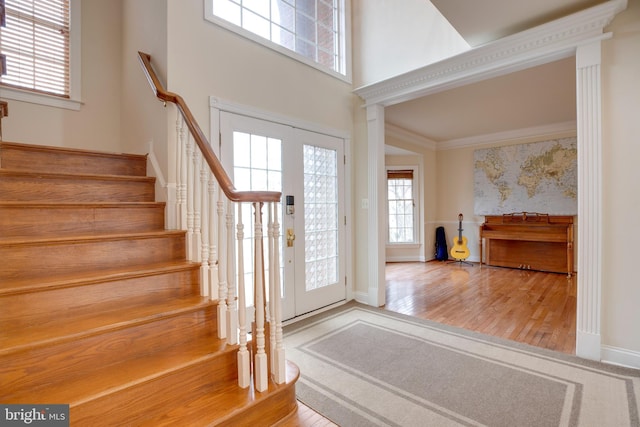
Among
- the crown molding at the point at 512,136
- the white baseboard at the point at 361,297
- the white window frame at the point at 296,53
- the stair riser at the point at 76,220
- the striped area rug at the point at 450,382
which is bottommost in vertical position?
the striped area rug at the point at 450,382

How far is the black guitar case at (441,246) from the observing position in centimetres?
666

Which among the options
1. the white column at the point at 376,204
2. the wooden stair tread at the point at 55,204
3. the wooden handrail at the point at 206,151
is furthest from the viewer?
the white column at the point at 376,204

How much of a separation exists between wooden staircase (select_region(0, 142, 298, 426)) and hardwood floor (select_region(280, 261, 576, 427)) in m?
0.47

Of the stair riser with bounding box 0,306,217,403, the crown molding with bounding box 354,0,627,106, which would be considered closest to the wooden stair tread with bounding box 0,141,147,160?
the stair riser with bounding box 0,306,217,403

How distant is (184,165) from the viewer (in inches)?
84.4

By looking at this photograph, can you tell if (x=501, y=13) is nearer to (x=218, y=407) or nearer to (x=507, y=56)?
(x=507, y=56)

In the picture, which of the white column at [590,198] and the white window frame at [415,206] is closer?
the white column at [590,198]

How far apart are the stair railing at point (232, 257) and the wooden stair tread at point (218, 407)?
1.6 inches

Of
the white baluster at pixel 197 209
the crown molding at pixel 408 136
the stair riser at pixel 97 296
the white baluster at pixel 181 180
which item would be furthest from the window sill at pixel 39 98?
the crown molding at pixel 408 136

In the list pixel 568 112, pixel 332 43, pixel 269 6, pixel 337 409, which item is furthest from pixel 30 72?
pixel 568 112

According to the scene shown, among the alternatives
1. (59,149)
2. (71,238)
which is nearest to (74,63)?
(59,149)

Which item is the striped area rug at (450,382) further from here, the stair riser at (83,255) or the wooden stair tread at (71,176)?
the wooden stair tread at (71,176)

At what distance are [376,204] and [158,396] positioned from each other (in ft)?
9.16

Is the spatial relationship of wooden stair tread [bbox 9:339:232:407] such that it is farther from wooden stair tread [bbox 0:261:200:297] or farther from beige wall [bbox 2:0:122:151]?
beige wall [bbox 2:0:122:151]
